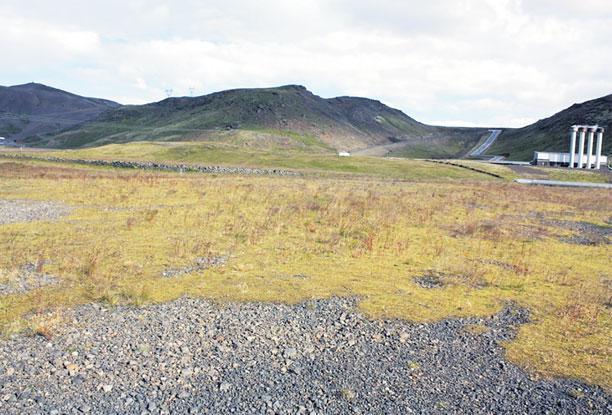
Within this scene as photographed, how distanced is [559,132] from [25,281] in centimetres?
18956

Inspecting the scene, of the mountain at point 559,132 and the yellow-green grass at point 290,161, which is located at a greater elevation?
the mountain at point 559,132

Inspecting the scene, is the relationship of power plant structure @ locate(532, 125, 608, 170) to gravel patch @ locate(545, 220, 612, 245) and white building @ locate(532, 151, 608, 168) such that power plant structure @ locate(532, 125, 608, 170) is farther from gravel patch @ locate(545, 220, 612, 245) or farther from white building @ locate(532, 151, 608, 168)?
gravel patch @ locate(545, 220, 612, 245)

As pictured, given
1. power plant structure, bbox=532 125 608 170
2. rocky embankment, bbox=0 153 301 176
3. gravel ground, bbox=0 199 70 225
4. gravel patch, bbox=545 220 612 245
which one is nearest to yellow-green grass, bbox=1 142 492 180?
rocky embankment, bbox=0 153 301 176

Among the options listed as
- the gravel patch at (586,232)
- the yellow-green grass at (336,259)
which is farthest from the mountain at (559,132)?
the yellow-green grass at (336,259)

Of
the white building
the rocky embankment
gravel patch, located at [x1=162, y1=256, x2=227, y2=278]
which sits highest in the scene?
the white building

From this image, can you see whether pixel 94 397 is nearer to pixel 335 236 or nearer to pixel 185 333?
pixel 185 333

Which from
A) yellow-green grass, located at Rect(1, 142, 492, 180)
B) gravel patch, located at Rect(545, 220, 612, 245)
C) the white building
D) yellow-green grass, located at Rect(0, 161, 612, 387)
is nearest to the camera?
yellow-green grass, located at Rect(0, 161, 612, 387)

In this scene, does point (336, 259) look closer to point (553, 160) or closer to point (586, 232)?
point (586, 232)

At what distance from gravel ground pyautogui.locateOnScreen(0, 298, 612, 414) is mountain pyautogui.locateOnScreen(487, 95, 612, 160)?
155449mm

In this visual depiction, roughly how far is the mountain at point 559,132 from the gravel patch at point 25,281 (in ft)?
514

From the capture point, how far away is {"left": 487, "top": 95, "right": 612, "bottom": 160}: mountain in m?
165

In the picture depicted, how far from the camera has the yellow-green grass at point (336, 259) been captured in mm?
16328

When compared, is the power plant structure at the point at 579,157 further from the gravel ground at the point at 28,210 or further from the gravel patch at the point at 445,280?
the gravel ground at the point at 28,210

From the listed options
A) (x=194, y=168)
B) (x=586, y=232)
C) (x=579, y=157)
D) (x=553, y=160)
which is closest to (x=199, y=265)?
(x=586, y=232)
